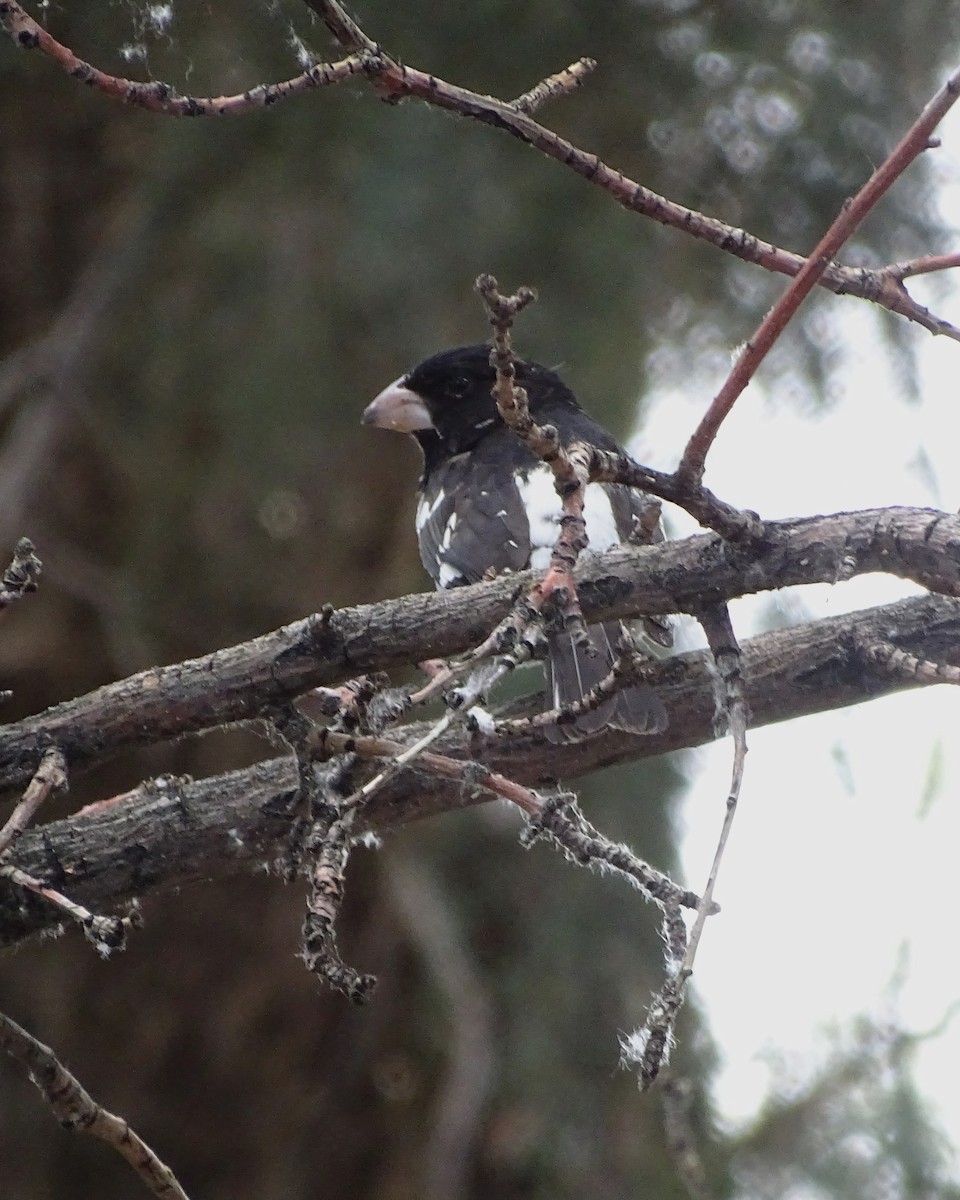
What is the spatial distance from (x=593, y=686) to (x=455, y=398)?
3.58 ft

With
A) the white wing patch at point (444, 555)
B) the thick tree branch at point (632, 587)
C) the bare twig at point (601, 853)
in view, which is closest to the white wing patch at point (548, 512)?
the white wing patch at point (444, 555)

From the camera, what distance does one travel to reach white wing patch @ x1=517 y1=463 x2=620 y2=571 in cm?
233

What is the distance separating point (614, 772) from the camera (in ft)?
9.48

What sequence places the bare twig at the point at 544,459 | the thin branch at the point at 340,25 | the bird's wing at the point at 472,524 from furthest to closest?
the bird's wing at the point at 472,524
the thin branch at the point at 340,25
the bare twig at the point at 544,459

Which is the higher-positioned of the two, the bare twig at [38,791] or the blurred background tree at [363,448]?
the blurred background tree at [363,448]

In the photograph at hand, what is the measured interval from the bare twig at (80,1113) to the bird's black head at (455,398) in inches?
64.5

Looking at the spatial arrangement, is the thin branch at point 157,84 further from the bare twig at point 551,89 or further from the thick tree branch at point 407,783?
the thick tree branch at point 407,783

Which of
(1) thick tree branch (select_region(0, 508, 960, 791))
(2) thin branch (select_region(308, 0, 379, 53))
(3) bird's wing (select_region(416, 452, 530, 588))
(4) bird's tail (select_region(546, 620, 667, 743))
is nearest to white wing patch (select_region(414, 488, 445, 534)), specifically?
(3) bird's wing (select_region(416, 452, 530, 588))

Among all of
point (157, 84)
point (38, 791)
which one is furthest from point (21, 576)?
point (157, 84)

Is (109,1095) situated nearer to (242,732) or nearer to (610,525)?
(242,732)

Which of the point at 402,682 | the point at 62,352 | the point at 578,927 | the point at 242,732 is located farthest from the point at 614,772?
the point at 62,352

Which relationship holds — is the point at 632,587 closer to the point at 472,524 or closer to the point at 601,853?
the point at 601,853

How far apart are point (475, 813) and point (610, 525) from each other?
34.9 inches

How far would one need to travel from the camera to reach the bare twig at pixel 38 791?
1194 mm
